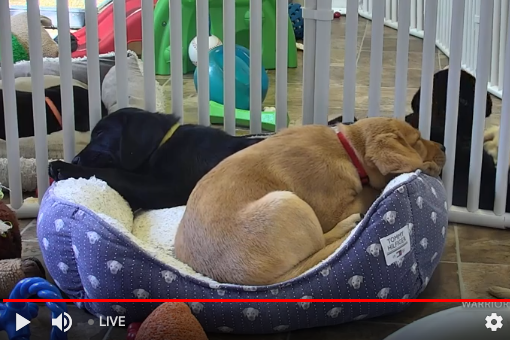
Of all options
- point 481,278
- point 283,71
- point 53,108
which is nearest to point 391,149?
point 481,278

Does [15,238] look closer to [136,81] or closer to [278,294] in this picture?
[278,294]

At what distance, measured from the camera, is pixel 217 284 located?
5.87 feet

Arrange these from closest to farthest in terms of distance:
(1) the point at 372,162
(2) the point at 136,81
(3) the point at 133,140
Result: (1) the point at 372,162, (3) the point at 133,140, (2) the point at 136,81

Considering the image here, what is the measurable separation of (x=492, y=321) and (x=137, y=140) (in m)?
1.39

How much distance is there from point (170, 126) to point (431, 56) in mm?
868

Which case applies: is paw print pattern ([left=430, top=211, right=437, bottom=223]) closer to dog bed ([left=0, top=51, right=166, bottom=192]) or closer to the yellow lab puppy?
the yellow lab puppy

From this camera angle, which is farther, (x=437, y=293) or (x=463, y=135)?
(x=463, y=135)

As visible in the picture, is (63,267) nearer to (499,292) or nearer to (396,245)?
(396,245)

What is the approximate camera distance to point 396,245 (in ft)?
5.99

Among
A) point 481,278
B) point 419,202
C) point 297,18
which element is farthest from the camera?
point 297,18

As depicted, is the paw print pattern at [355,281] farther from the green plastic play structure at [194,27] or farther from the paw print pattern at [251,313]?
the green plastic play structure at [194,27]

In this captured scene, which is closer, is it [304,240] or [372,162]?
[304,240]

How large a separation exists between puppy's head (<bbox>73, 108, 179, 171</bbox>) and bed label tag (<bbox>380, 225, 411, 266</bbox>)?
2.90ft

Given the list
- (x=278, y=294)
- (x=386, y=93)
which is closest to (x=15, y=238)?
(x=278, y=294)
